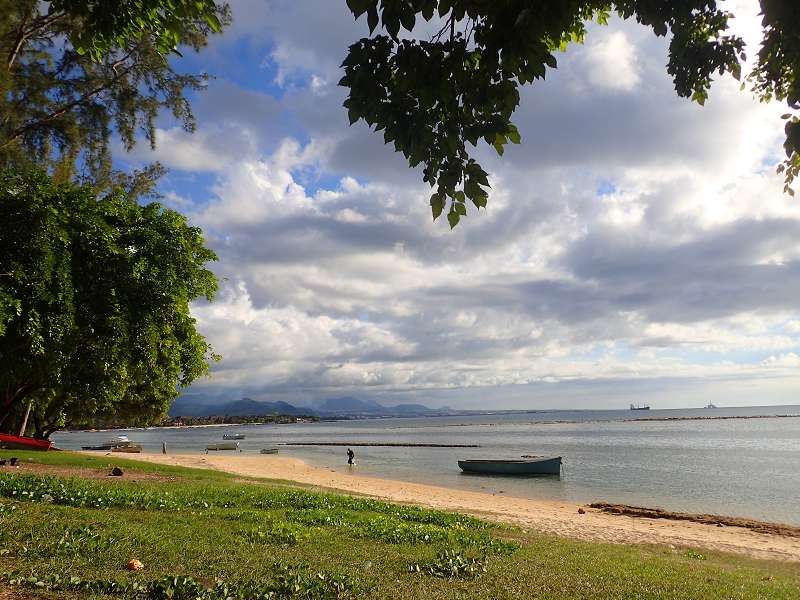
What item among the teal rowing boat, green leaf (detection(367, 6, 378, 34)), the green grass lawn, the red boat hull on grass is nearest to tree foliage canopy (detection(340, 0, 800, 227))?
green leaf (detection(367, 6, 378, 34))

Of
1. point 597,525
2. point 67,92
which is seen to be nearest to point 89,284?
point 67,92

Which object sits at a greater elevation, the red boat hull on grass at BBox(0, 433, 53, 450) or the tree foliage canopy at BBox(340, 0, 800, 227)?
the tree foliage canopy at BBox(340, 0, 800, 227)

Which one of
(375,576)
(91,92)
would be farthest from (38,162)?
(375,576)

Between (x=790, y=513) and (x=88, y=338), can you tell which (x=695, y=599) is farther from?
(x=790, y=513)

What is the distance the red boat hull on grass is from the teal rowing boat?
3291 centimetres

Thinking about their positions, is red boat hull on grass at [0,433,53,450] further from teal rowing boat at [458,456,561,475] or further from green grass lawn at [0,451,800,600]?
teal rowing boat at [458,456,561,475]

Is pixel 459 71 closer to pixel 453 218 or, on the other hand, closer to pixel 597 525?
pixel 453 218

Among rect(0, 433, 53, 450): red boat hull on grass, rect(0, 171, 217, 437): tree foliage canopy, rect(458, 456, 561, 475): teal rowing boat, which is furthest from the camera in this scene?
rect(458, 456, 561, 475): teal rowing boat

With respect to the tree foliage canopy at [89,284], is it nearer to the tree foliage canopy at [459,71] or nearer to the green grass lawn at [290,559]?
the green grass lawn at [290,559]

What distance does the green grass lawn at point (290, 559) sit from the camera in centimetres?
695

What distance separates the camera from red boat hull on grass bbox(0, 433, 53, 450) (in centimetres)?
2841

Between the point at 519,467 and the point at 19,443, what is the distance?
36.5 m

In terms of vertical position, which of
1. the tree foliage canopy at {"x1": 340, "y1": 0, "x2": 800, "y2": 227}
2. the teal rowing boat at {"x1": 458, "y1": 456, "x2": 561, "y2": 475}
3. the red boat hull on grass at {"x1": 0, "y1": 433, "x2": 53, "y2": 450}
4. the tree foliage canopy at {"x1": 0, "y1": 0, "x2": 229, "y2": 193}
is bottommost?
the teal rowing boat at {"x1": 458, "y1": 456, "x2": 561, "y2": 475}

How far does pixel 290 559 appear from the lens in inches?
336
